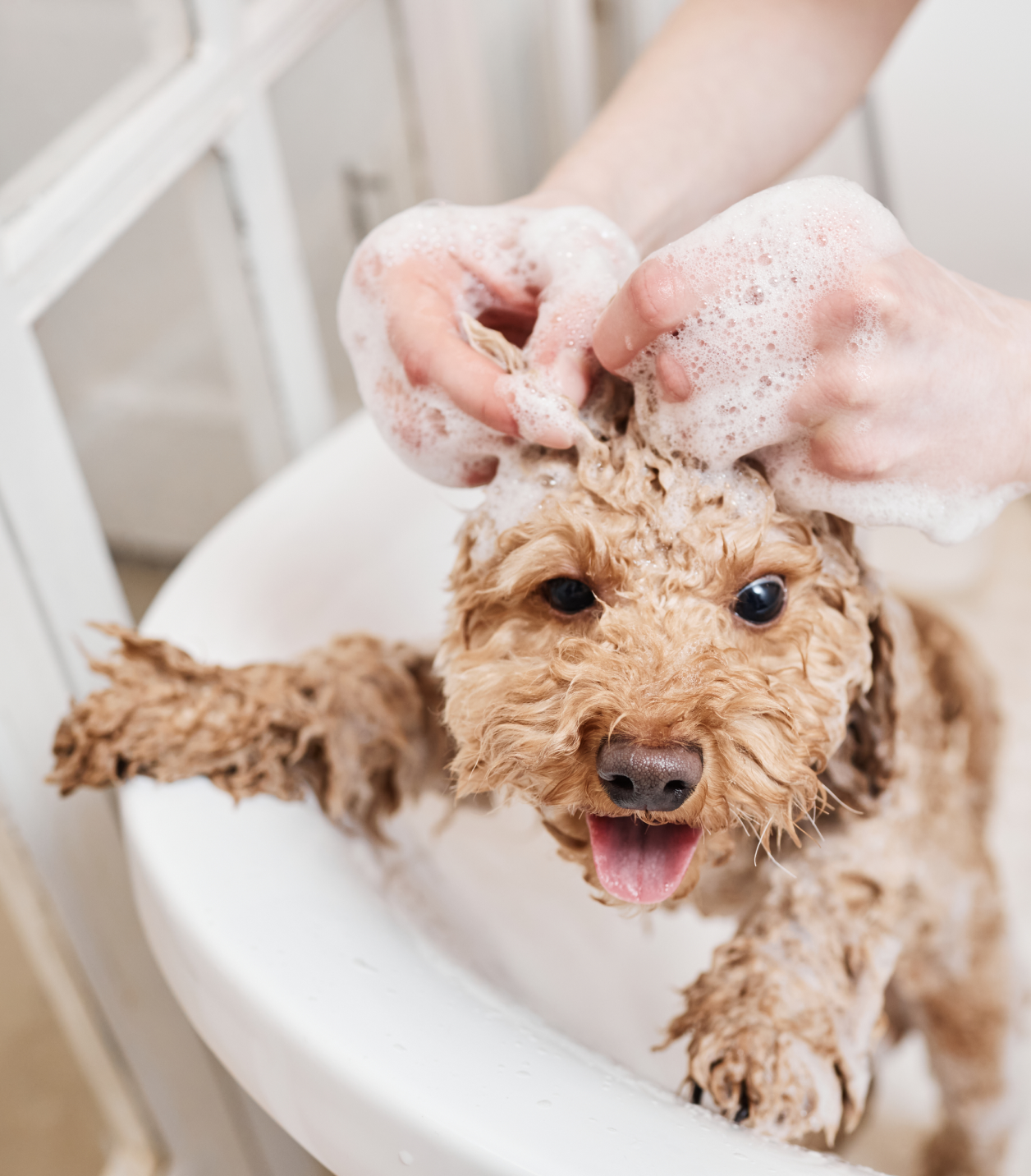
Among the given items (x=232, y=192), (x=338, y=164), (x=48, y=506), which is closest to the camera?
(x=48, y=506)

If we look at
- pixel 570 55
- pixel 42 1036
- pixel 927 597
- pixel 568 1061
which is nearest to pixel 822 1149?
pixel 568 1061

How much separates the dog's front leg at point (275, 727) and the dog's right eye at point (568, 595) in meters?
0.23

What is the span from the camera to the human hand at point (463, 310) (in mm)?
748

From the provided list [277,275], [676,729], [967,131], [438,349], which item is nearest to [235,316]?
[277,275]

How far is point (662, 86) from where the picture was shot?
105 cm

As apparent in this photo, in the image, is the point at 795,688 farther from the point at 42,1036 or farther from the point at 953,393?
the point at 42,1036

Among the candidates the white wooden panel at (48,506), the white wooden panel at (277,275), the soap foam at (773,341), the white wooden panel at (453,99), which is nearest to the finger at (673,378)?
the soap foam at (773,341)

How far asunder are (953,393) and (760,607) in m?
0.17

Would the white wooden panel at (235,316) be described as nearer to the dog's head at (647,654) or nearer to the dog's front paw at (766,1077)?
the dog's head at (647,654)

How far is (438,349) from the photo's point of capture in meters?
0.75

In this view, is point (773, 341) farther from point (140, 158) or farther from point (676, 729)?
point (140, 158)

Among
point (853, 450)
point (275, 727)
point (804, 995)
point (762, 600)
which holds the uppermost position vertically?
point (853, 450)

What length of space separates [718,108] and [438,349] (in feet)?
1.53

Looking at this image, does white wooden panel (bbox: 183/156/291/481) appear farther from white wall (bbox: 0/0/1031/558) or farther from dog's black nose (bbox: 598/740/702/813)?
dog's black nose (bbox: 598/740/702/813)
